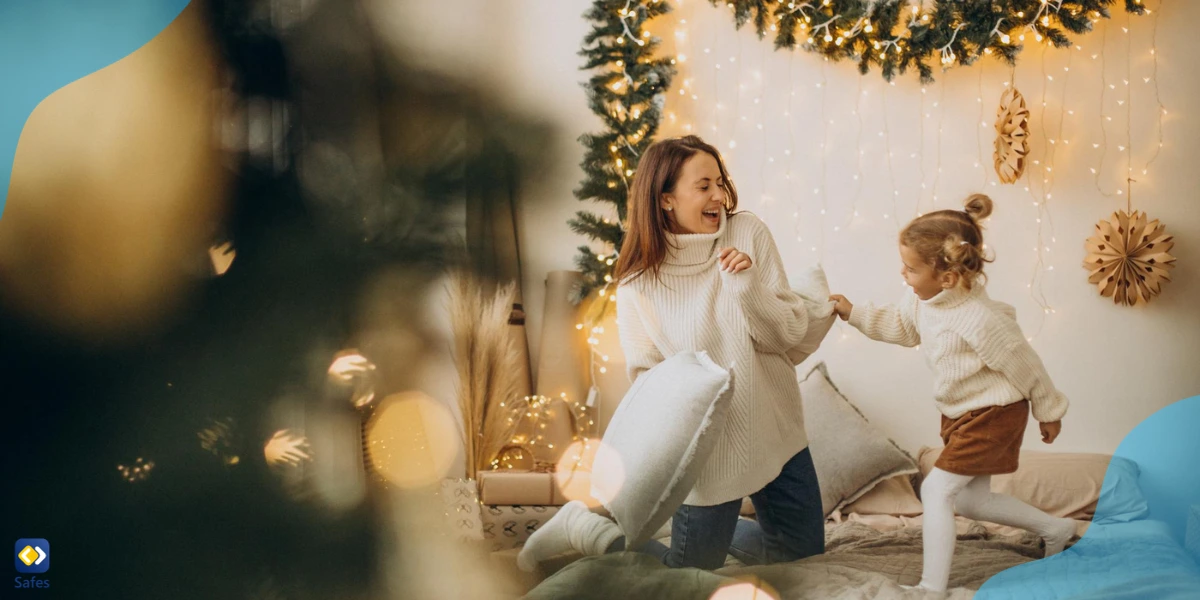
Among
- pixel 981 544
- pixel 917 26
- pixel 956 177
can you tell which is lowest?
pixel 981 544

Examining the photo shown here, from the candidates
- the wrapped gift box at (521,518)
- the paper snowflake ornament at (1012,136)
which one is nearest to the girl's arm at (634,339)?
the wrapped gift box at (521,518)

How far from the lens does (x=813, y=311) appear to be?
134 cm

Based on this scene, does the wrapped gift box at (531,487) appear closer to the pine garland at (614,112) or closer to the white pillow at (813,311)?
the white pillow at (813,311)

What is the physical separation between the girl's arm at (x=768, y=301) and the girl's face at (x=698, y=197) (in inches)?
2.7

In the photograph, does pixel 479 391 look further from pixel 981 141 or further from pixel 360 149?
pixel 981 141

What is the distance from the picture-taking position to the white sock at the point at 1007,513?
4.38 feet

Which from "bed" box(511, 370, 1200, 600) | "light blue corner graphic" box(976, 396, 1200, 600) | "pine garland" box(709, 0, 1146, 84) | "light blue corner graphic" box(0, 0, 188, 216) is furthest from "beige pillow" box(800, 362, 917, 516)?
"light blue corner graphic" box(0, 0, 188, 216)

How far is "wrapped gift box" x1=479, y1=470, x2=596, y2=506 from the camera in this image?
1507 millimetres

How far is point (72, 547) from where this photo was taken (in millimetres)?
340

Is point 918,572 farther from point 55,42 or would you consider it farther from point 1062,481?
point 55,42

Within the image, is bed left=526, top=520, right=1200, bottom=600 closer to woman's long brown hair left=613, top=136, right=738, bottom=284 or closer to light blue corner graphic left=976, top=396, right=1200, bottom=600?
light blue corner graphic left=976, top=396, right=1200, bottom=600

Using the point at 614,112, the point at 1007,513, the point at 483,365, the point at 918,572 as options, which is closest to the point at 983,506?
the point at 1007,513

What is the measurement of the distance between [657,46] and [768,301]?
3.61ft

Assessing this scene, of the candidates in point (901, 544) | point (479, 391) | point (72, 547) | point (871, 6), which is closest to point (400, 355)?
point (72, 547)
